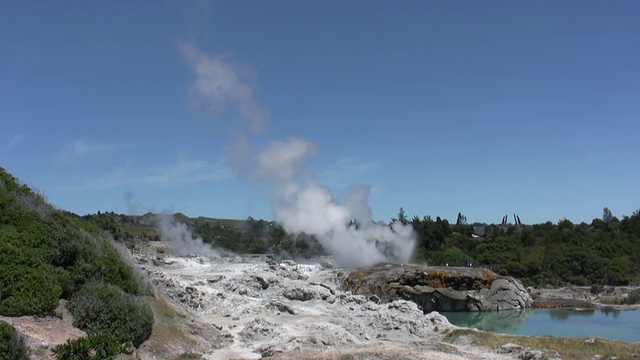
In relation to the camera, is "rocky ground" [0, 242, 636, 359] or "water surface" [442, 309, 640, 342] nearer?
"rocky ground" [0, 242, 636, 359]

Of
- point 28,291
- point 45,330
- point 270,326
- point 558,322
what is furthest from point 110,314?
point 558,322

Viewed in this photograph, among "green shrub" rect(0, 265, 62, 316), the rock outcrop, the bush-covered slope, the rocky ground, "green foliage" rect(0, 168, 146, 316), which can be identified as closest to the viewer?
A: "green shrub" rect(0, 265, 62, 316)

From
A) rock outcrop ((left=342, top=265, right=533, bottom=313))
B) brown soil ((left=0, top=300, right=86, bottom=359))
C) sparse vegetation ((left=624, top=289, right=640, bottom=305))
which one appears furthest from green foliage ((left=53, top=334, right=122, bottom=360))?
sparse vegetation ((left=624, top=289, right=640, bottom=305))

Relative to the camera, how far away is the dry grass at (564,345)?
1980cm

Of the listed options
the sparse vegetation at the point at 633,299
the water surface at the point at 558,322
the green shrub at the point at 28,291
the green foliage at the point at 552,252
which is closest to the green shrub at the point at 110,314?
the green shrub at the point at 28,291

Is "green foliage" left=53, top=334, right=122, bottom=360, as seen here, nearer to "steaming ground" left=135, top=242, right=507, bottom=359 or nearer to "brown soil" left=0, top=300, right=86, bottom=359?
"brown soil" left=0, top=300, right=86, bottom=359

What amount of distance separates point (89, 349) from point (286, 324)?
12.7 meters

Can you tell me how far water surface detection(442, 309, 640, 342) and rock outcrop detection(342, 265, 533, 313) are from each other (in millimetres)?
1263

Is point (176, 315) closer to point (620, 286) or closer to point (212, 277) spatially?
point (212, 277)

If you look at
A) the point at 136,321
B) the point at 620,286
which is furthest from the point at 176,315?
the point at 620,286

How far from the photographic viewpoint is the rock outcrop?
4438 centimetres

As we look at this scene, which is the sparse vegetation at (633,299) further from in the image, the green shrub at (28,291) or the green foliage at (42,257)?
the green shrub at (28,291)

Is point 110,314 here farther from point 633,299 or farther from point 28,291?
point 633,299

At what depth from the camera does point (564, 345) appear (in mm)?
21750
